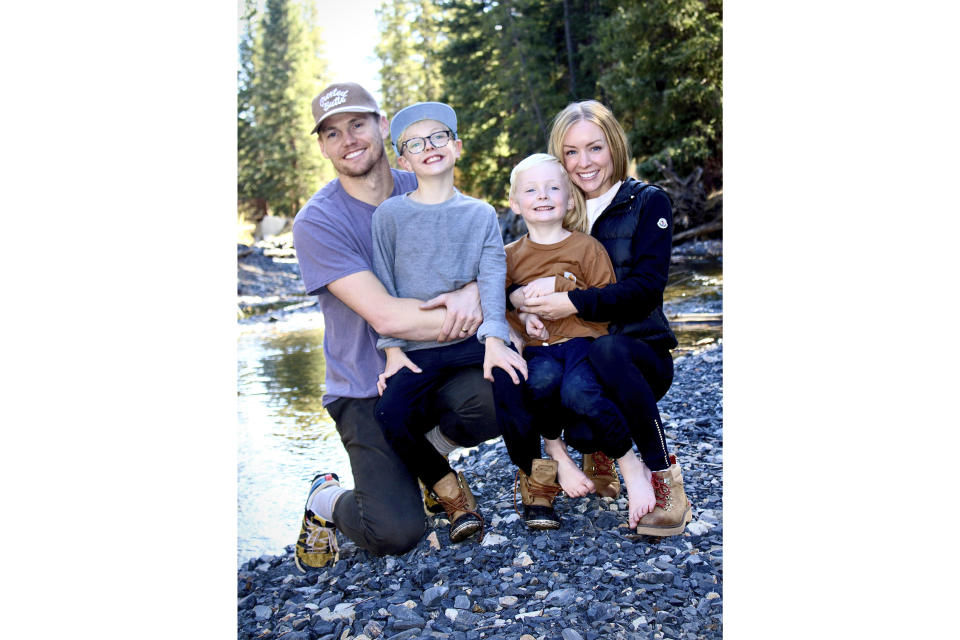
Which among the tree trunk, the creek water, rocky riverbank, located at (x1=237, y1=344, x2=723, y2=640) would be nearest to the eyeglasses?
rocky riverbank, located at (x1=237, y1=344, x2=723, y2=640)

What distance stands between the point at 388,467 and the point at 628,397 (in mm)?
1037

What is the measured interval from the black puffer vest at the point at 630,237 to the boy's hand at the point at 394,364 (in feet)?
2.71

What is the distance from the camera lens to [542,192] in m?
2.86

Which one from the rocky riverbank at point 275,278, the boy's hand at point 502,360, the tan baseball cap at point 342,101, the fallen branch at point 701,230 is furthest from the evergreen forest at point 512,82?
the boy's hand at point 502,360

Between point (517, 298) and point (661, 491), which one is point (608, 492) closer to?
point (661, 491)

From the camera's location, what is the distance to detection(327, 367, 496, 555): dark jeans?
9.37ft

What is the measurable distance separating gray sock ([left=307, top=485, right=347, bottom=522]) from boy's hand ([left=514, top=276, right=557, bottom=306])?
1.18 meters

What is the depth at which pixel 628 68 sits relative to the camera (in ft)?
56.8

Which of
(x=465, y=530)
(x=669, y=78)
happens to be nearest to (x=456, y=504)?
(x=465, y=530)

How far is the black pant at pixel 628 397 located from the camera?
268 centimetres

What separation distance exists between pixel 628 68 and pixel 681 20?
172 cm
